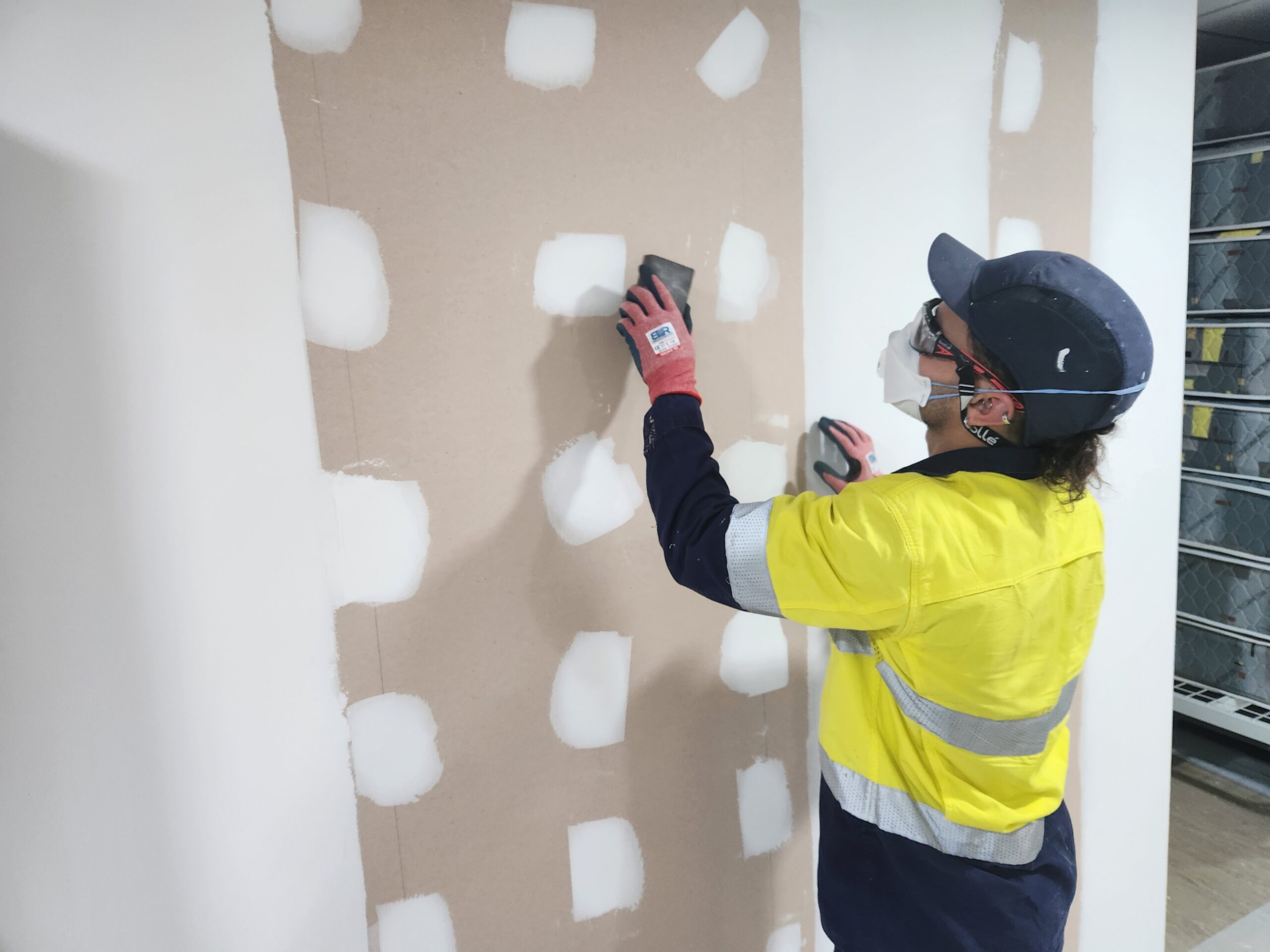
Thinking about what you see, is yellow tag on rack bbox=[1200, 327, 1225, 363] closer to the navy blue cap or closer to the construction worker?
the construction worker

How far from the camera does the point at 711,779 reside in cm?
143

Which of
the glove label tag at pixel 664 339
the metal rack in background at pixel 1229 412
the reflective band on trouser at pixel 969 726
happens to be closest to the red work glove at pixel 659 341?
the glove label tag at pixel 664 339

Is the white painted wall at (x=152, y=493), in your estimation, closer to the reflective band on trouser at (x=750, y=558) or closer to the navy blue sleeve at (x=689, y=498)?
the navy blue sleeve at (x=689, y=498)

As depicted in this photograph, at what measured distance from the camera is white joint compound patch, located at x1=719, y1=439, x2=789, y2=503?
4.44 feet

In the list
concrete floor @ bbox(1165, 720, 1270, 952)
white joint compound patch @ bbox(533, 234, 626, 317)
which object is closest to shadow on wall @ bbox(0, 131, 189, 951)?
white joint compound patch @ bbox(533, 234, 626, 317)

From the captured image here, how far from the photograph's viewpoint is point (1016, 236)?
157 centimetres

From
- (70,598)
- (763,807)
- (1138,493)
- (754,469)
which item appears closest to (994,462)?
(754,469)

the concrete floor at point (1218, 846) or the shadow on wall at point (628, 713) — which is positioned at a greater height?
the shadow on wall at point (628, 713)

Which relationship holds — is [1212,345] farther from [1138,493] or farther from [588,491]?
[588,491]

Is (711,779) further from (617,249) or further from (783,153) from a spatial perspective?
(783,153)

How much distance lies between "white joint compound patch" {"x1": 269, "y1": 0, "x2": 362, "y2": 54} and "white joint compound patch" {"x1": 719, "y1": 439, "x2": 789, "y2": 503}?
804 mm

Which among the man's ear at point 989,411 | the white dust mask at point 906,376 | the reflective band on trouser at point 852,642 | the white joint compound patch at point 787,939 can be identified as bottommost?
the white joint compound patch at point 787,939

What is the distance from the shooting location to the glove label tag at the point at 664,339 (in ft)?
A: 3.64

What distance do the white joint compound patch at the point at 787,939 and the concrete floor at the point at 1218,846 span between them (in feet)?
4.54
